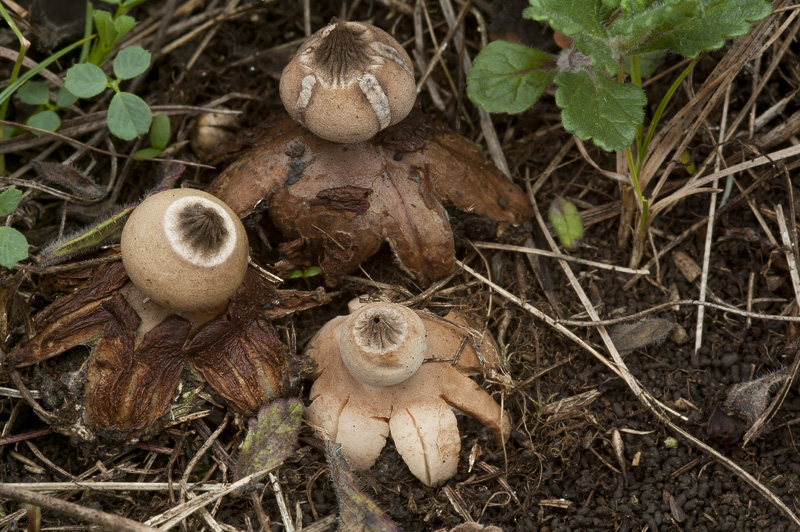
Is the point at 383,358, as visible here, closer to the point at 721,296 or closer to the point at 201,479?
the point at 201,479

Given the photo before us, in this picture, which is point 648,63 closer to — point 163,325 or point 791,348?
point 791,348

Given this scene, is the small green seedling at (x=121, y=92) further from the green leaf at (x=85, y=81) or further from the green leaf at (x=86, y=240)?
the green leaf at (x=86, y=240)

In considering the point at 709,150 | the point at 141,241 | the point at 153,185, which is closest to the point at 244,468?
the point at 141,241

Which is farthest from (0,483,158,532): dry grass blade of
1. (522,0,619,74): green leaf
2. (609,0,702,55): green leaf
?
(609,0,702,55): green leaf

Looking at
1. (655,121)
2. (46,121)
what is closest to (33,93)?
(46,121)

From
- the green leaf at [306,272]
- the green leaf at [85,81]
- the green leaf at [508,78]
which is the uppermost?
the green leaf at [508,78]

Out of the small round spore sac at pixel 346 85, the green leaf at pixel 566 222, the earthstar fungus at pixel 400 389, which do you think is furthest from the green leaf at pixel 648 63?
the earthstar fungus at pixel 400 389

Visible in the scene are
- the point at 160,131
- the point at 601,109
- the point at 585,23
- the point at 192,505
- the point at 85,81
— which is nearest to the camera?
the point at 192,505
